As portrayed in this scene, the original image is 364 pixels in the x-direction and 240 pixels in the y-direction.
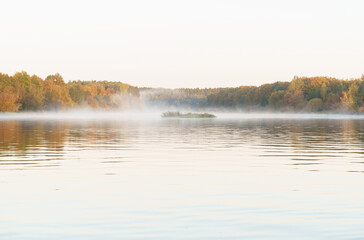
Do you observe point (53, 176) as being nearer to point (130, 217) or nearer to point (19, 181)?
point (19, 181)

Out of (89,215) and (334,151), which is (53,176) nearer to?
(89,215)

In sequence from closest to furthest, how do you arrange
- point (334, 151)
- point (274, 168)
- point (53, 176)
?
point (53, 176) < point (274, 168) < point (334, 151)

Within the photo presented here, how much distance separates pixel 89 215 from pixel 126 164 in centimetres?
1068

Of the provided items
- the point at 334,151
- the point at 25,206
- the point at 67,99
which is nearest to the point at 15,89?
the point at 67,99

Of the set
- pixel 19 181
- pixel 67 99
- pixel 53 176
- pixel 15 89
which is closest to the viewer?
pixel 19 181

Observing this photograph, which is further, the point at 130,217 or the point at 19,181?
the point at 19,181

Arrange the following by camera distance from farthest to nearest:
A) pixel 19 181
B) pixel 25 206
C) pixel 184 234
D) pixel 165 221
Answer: pixel 19 181, pixel 25 206, pixel 165 221, pixel 184 234

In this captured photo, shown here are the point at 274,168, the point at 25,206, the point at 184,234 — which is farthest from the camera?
the point at 274,168

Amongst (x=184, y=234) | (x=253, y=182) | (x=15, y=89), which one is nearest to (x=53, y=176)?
(x=253, y=182)

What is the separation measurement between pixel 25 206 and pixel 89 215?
1.99m

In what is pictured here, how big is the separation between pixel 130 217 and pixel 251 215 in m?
2.64

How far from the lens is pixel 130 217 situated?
11.9 m

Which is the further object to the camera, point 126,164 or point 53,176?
point 126,164

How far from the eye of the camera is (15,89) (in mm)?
159625
